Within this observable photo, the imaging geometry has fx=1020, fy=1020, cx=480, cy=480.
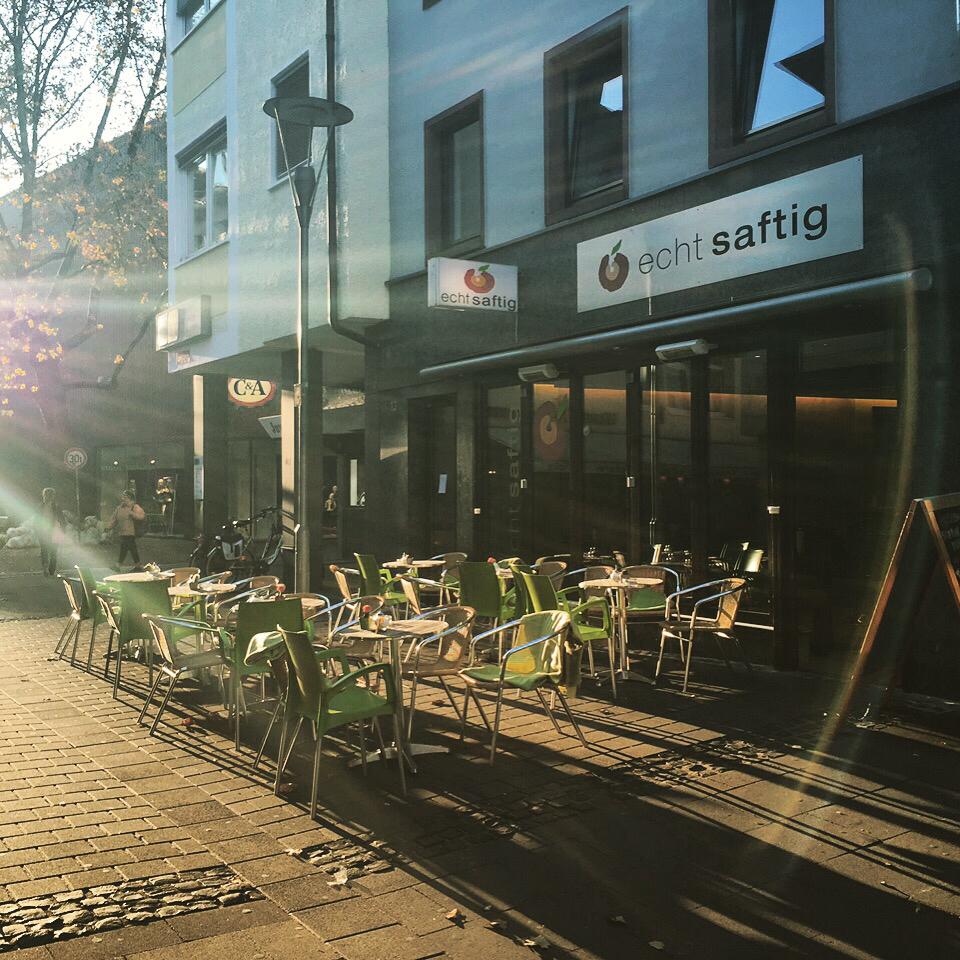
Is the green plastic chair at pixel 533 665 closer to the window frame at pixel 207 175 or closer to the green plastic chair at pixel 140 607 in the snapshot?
the green plastic chair at pixel 140 607

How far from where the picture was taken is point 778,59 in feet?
29.9

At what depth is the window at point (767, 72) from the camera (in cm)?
868

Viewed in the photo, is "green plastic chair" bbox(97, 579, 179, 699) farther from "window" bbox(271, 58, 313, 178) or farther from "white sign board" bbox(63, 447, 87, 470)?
"white sign board" bbox(63, 447, 87, 470)

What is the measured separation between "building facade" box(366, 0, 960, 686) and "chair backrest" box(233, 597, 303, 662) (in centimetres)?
434

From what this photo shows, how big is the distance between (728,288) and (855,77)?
6.62ft

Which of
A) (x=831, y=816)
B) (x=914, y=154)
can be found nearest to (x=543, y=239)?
(x=914, y=154)

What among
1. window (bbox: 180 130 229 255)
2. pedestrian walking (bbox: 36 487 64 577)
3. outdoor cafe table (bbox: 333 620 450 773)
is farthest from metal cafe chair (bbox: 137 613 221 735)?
pedestrian walking (bbox: 36 487 64 577)

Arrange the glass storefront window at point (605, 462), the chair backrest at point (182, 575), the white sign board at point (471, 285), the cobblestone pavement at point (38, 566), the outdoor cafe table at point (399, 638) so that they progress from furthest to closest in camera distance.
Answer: the cobblestone pavement at point (38, 566) → the white sign board at point (471, 285) → the glass storefront window at point (605, 462) → the chair backrest at point (182, 575) → the outdoor cafe table at point (399, 638)

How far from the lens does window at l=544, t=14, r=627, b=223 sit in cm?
1088

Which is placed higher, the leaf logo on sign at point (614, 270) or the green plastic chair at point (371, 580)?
the leaf logo on sign at point (614, 270)

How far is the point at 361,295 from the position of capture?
14.1 meters

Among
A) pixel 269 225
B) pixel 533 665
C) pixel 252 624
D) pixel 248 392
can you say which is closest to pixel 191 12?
pixel 269 225

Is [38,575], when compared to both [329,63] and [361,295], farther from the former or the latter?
[329,63]

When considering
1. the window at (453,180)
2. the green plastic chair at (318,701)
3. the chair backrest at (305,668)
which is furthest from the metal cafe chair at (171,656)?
the window at (453,180)
